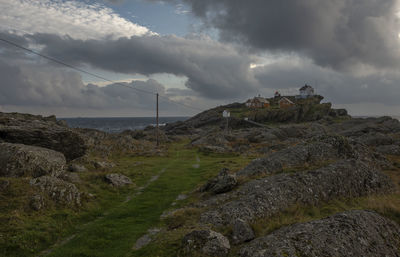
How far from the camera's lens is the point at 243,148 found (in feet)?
182

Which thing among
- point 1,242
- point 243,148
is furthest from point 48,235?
point 243,148

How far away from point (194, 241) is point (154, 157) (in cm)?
3876

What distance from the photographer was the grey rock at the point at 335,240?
8432 millimetres

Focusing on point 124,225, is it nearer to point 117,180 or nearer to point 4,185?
point 4,185

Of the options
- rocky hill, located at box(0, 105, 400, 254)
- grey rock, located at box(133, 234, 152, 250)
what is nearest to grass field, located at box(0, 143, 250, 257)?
rocky hill, located at box(0, 105, 400, 254)

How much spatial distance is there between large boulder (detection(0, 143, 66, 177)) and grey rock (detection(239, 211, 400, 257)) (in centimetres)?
1772

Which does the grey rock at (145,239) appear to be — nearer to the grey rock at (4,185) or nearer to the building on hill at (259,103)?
the grey rock at (4,185)

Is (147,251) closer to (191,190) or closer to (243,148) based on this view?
(191,190)

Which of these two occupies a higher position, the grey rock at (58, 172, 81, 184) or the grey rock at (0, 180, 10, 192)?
the grey rock at (0, 180, 10, 192)

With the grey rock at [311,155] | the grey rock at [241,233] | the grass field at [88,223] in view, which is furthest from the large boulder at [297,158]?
the grey rock at [241,233]

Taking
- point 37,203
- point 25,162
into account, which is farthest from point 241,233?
point 25,162

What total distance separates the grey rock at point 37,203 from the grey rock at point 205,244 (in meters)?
10.4

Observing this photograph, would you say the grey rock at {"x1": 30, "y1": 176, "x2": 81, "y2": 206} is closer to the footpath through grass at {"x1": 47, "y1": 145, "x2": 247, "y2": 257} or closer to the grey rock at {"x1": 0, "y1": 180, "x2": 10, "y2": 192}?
the grey rock at {"x1": 0, "y1": 180, "x2": 10, "y2": 192}

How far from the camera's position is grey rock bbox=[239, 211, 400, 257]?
8432 mm
